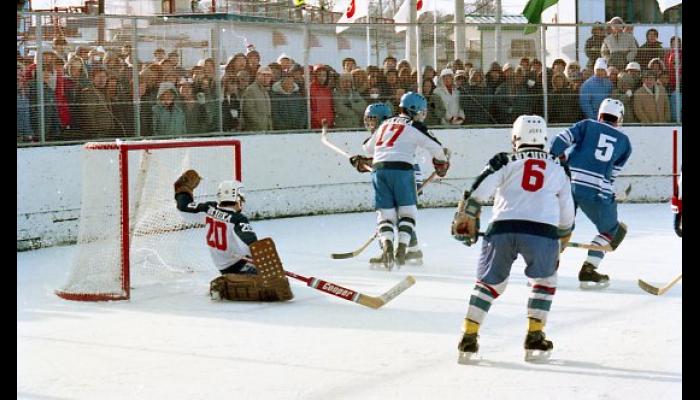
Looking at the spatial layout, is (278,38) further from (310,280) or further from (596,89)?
(310,280)

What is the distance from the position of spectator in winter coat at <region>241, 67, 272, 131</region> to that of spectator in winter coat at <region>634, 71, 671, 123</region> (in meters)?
4.50

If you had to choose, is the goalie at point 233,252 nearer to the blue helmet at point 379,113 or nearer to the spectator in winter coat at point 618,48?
the blue helmet at point 379,113

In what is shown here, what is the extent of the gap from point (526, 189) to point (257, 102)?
6.77m

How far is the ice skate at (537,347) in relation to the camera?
527cm

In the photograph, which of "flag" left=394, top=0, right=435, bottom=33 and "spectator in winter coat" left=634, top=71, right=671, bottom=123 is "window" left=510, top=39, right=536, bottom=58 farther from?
"flag" left=394, top=0, right=435, bottom=33

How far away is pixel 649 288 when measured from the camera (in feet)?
23.7

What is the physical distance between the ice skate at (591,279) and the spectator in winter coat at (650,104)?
6060 mm

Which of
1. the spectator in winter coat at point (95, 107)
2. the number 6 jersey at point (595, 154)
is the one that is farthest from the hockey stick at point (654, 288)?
the spectator in winter coat at point (95, 107)

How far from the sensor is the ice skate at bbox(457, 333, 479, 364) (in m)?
5.20

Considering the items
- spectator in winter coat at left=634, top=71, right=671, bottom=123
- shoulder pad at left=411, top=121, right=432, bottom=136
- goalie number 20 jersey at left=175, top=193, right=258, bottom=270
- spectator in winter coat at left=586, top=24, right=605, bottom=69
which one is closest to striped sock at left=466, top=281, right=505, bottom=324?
goalie number 20 jersey at left=175, top=193, right=258, bottom=270

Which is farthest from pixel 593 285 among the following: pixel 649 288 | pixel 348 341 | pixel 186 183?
pixel 186 183

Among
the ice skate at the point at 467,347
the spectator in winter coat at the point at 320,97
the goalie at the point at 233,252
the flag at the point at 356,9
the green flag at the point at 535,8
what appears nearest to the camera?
the ice skate at the point at 467,347

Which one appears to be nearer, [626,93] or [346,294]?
[346,294]

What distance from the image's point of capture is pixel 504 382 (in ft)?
15.9
